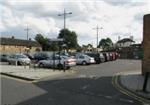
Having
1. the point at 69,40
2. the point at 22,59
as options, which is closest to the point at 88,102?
the point at 22,59

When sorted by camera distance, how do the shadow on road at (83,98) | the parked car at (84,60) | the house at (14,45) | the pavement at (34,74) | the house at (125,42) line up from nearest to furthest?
the shadow on road at (83,98)
the pavement at (34,74)
the parked car at (84,60)
the house at (14,45)
the house at (125,42)

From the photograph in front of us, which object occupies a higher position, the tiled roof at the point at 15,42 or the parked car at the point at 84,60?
the tiled roof at the point at 15,42

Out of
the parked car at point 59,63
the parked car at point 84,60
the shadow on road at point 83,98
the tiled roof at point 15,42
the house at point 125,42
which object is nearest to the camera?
the shadow on road at point 83,98

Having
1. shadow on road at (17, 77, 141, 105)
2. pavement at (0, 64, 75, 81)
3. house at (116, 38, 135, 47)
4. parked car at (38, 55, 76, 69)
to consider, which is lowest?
shadow on road at (17, 77, 141, 105)

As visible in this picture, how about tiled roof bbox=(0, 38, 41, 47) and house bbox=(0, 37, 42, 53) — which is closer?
house bbox=(0, 37, 42, 53)

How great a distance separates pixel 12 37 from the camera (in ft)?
457

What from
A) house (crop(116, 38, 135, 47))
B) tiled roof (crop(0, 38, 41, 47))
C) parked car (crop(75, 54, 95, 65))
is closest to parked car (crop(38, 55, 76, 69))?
parked car (crop(75, 54, 95, 65))

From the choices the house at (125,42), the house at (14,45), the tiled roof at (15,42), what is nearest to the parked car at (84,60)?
the house at (14,45)

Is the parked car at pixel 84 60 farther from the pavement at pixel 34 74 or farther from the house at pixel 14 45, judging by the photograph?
the house at pixel 14 45

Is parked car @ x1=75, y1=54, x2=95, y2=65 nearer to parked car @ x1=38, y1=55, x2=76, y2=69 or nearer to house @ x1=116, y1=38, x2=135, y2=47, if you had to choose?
parked car @ x1=38, y1=55, x2=76, y2=69

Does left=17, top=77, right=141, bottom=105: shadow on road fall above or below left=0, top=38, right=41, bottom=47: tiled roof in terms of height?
below

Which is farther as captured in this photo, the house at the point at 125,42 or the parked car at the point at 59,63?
the house at the point at 125,42

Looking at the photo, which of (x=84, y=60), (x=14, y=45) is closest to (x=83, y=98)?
(x=84, y=60)

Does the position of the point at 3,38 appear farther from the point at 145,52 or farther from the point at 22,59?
the point at 145,52
